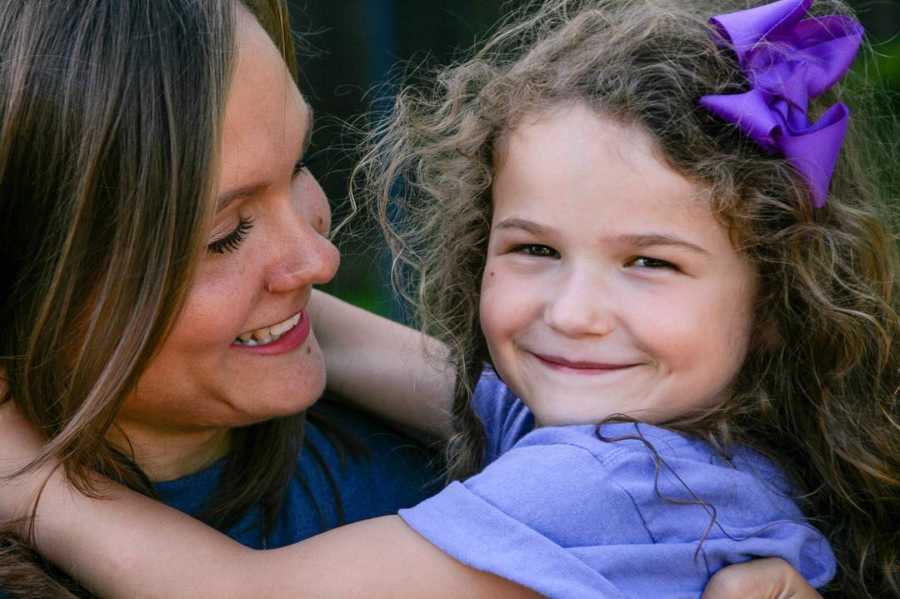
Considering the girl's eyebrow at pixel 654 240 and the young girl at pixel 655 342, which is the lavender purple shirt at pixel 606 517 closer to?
the young girl at pixel 655 342

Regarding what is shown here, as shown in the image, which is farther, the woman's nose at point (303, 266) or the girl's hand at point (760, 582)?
the woman's nose at point (303, 266)

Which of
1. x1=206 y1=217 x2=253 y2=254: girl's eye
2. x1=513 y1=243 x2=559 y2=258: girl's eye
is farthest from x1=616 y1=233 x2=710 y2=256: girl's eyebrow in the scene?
x1=206 y1=217 x2=253 y2=254: girl's eye

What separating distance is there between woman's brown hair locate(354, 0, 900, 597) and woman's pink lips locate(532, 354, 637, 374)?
0.13m

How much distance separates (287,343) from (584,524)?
62 centimetres

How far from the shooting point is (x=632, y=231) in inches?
77.5

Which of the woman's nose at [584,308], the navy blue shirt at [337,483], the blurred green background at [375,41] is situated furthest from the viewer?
the blurred green background at [375,41]

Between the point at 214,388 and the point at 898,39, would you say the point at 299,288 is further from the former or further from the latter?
the point at 898,39

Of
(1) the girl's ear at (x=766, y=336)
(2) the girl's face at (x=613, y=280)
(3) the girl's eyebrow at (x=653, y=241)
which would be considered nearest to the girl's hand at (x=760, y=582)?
(2) the girl's face at (x=613, y=280)

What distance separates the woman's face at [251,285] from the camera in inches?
76.9

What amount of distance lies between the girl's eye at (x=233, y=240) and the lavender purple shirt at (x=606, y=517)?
493 mm

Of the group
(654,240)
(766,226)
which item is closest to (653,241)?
(654,240)

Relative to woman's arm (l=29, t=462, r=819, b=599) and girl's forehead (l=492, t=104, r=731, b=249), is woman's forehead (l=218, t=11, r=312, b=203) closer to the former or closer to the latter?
girl's forehead (l=492, t=104, r=731, b=249)

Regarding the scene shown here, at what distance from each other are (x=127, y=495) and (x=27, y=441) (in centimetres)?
18

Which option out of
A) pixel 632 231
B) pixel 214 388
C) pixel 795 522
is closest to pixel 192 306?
pixel 214 388
